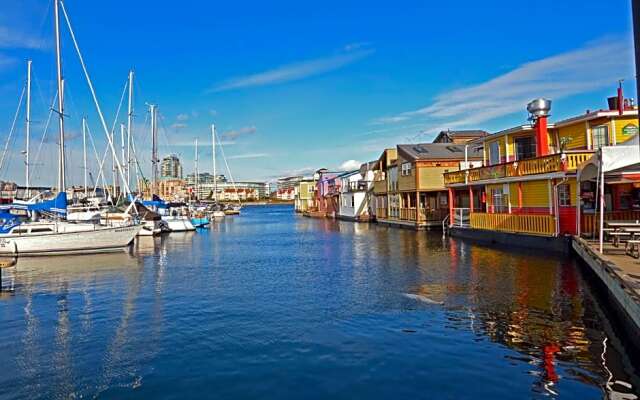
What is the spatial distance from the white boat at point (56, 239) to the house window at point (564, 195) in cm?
2590

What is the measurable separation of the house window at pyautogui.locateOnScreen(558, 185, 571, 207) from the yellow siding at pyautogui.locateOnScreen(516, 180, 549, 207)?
2.97 feet

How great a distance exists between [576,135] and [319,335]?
2363 centimetres

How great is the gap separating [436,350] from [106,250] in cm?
2647

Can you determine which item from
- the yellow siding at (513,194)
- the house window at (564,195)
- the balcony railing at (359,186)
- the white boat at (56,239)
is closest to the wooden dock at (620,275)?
the house window at (564,195)

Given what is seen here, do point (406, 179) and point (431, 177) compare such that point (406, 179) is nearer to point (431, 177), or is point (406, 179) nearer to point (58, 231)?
point (431, 177)

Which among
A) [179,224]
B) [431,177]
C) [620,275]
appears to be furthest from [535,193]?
[179,224]

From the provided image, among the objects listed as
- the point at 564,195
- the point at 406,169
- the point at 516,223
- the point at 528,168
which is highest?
the point at 406,169

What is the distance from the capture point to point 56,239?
2955 centimetres

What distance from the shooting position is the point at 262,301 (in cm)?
1584

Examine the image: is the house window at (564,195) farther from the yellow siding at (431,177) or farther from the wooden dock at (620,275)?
the yellow siding at (431,177)

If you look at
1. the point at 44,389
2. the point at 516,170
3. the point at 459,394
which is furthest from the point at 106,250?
the point at 459,394

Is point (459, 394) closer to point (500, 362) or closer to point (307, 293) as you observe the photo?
point (500, 362)

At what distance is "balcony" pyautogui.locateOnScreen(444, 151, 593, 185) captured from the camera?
24.1 metres

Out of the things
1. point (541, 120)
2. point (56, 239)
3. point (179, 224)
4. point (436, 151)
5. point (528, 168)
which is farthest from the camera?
point (179, 224)
